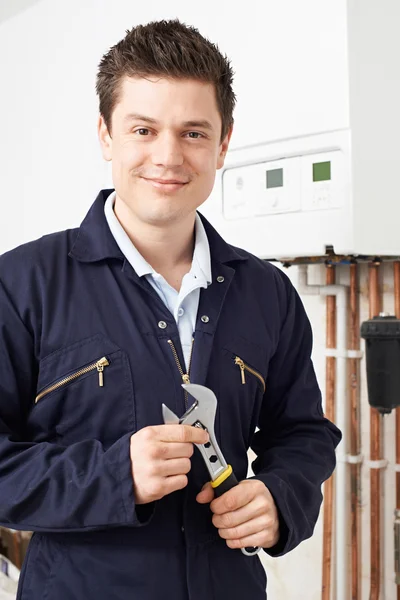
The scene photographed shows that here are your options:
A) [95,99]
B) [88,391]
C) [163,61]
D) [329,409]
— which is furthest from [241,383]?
[95,99]

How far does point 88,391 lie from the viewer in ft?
2.94

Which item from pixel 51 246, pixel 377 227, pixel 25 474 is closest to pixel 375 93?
pixel 377 227

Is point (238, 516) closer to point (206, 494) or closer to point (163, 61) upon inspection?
point (206, 494)

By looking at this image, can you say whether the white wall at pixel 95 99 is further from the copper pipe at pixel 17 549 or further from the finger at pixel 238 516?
the copper pipe at pixel 17 549

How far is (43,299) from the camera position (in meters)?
0.91

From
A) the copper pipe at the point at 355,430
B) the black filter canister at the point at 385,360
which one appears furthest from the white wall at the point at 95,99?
the black filter canister at the point at 385,360

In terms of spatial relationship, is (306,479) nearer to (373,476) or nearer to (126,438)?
(126,438)

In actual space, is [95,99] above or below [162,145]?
above

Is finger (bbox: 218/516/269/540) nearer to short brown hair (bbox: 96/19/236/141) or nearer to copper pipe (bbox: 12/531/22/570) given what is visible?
short brown hair (bbox: 96/19/236/141)

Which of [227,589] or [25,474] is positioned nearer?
[25,474]

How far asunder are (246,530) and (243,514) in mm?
23

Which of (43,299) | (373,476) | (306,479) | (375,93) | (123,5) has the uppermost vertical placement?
(123,5)

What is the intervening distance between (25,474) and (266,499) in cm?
33

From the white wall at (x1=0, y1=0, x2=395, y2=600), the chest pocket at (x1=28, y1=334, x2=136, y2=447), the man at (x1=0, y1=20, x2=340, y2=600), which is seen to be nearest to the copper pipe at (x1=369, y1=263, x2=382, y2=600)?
the white wall at (x1=0, y1=0, x2=395, y2=600)
